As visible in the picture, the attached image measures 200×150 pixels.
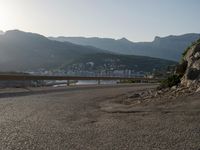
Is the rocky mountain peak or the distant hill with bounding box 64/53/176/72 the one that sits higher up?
the rocky mountain peak

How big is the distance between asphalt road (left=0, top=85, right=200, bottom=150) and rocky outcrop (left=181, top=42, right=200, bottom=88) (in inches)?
130

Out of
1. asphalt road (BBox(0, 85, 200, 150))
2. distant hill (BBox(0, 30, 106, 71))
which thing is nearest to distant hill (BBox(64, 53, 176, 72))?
distant hill (BBox(0, 30, 106, 71))

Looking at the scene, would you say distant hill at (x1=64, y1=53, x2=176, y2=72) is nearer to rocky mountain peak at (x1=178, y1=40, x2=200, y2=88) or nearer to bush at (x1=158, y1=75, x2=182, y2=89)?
rocky mountain peak at (x1=178, y1=40, x2=200, y2=88)

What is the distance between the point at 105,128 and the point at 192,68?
914cm

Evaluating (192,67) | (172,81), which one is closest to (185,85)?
(192,67)

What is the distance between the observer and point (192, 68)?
1689 cm

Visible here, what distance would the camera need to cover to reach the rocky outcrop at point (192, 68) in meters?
15.3

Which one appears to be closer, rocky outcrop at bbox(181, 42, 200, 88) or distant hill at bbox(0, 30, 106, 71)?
rocky outcrop at bbox(181, 42, 200, 88)

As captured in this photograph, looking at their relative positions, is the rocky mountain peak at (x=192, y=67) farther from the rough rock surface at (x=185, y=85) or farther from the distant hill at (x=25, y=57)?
the distant hill at (x=25, y=57)

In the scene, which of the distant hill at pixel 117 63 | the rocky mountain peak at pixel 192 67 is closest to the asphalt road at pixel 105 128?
the rocky mountain peak at pixel 192 67

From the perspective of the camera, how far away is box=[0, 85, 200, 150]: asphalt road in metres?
7.05

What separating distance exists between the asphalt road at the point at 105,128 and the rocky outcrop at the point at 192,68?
3297 millimetres

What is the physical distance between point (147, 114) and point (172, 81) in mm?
8243

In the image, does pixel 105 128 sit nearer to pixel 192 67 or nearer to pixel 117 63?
pixel 192 67
